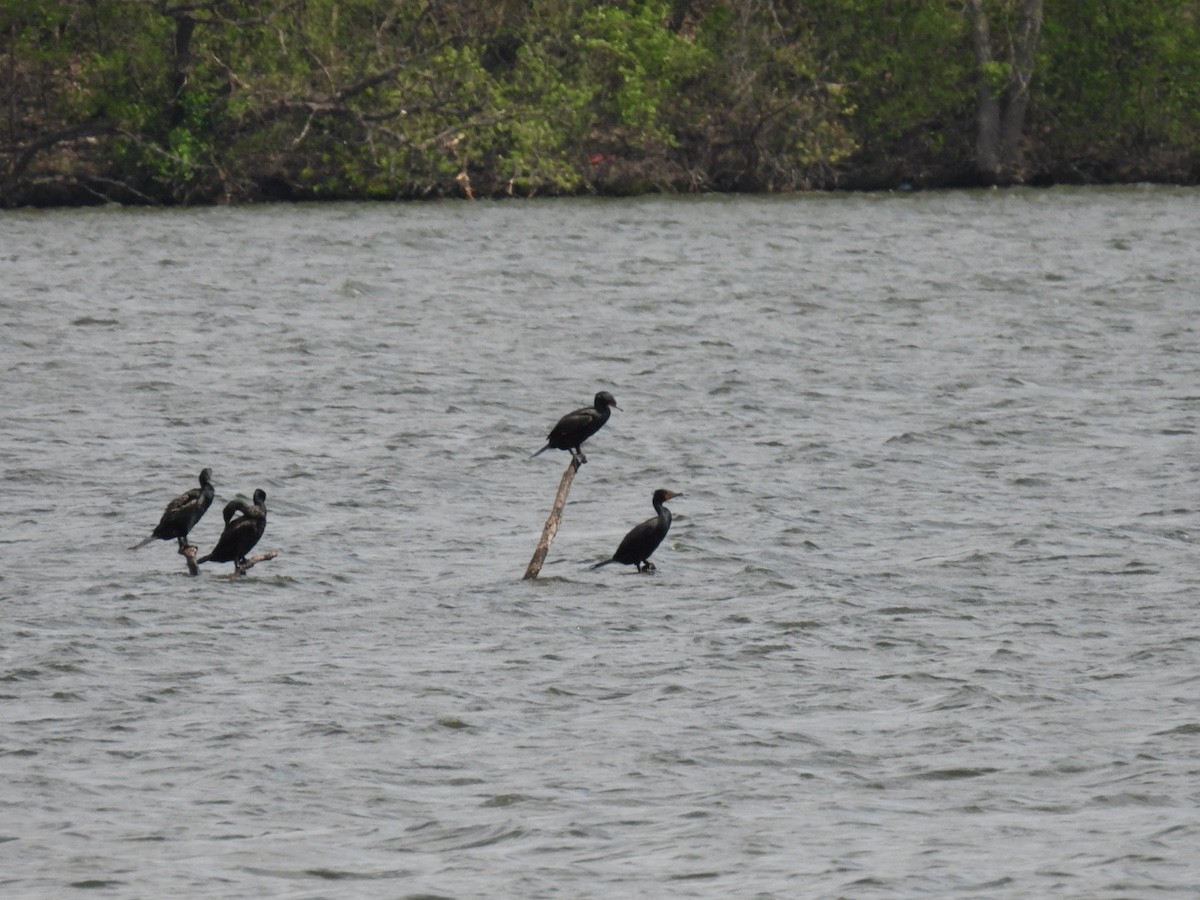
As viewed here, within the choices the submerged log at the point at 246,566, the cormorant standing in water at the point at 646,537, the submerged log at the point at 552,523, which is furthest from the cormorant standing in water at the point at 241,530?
the cormorant standing in water at the point at 646,537

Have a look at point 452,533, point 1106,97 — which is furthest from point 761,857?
point 1106,97

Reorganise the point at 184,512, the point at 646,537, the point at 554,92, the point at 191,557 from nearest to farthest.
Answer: the point at 184,512
the point at 191,557
the point at 646,537
the point at 554,92

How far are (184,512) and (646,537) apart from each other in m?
3.32

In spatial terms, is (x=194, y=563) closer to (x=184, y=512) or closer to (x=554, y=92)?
(x=184, y=512)

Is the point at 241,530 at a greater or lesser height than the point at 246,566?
Answer: greater

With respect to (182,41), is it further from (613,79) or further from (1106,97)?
(1106,97)

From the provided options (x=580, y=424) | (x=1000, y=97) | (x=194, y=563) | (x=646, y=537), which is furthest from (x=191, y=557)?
(x=1000, y=97)

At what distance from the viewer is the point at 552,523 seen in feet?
A: 52.0

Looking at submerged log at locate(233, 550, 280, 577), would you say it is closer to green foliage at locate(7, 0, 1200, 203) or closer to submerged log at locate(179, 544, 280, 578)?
submerged log at locate(179, 544, 280, 578)

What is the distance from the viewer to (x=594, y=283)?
39.5 m

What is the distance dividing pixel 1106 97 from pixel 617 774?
56261 mm

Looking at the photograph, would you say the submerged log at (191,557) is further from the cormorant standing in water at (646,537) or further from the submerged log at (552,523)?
the cormorant standing in water at (646,537)

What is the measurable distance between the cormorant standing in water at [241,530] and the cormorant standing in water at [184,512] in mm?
181

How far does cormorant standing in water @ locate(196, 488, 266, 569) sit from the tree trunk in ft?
163
